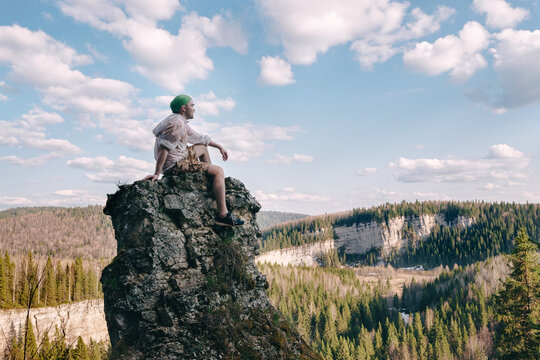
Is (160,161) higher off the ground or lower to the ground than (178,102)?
lower

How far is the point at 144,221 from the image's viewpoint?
7988 millimetres

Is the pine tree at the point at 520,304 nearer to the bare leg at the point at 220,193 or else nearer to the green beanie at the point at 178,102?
the bare leg at the point at 220,193

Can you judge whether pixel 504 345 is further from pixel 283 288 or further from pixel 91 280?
pixel 283 288

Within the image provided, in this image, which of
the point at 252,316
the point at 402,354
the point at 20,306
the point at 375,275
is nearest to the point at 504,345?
the point at 252,316

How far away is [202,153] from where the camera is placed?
31.6 ft

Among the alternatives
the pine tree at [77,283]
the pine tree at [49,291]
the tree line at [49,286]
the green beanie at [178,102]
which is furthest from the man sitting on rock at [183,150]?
the pine tree at [77,283]

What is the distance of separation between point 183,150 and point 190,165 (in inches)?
19.0

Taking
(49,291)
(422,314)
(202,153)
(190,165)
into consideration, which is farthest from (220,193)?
(422,314)

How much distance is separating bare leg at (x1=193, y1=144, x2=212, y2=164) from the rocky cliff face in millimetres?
884

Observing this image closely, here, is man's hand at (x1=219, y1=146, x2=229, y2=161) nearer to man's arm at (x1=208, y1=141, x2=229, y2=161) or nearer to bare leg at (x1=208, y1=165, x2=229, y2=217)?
man's arm at (x1=208, y1=141, x2=229, y2=161)

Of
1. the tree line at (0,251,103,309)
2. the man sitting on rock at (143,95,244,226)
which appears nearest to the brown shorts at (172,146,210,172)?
the man sitting on rock at (143,95,244,226)

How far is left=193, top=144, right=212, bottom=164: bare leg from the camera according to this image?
9547mm

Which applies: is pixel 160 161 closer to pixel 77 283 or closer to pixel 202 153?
pixel 202 153

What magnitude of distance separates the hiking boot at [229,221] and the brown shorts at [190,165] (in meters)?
1.35
